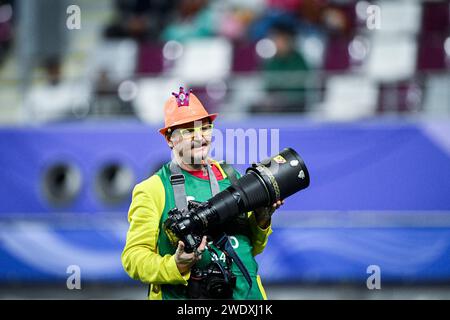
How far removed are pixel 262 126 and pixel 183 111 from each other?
5.38 m

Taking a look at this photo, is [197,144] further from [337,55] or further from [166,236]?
[337,55]

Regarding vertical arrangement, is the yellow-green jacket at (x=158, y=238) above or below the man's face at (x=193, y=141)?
below

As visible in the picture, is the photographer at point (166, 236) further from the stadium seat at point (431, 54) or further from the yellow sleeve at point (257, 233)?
the stadium seat at point (431, 54)

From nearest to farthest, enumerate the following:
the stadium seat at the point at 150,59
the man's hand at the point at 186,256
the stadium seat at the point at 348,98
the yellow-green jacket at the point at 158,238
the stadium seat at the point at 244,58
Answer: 1. the man's hand at the point at 186,256
2. the yellow-green jacket at the point at 158,238
3. the stadium seat at the point at 348,98
4. the stadium seat at the point at 244,58
5. the stadium seat at the point at 150,59

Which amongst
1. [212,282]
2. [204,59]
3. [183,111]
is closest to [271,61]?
[204,59]

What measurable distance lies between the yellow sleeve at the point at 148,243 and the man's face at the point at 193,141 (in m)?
0.20

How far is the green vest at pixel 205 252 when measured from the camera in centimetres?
541

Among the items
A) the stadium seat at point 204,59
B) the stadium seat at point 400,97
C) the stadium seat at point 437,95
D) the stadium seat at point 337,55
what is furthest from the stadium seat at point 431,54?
the stadium seat at point 204,59

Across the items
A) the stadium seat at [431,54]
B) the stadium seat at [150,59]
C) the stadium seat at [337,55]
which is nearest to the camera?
the stadium seat at [431,54]

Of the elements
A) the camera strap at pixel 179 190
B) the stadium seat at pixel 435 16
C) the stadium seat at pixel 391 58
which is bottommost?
the camera strap at pixel 179 190

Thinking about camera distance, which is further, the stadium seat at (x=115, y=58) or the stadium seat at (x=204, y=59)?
the stadium seat at (x=115, y=58)

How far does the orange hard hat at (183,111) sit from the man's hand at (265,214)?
558 mm
